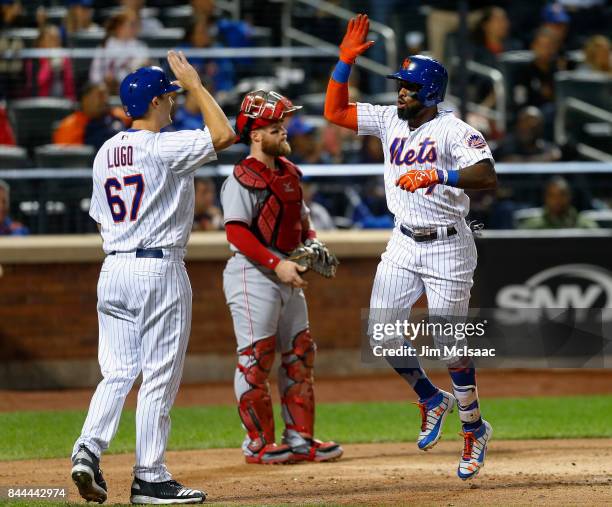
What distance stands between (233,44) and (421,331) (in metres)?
6.77

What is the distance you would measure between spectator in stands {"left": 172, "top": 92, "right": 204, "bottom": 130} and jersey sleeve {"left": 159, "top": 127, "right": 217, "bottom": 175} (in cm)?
591

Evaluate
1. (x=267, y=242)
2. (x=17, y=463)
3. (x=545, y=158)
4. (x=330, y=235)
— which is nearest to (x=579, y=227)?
(x=545, y=158)

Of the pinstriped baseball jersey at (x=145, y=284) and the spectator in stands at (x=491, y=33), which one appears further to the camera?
the spectator in stands at (x=491, y=33)

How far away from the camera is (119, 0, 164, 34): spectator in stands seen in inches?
498

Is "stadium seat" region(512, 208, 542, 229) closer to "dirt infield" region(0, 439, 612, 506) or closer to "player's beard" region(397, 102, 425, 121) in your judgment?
"dirt infield" region(0, 439, 612, 506)

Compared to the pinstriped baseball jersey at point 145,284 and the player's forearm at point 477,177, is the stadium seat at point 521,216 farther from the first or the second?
the pinstriped baseball jersey at point 145,284

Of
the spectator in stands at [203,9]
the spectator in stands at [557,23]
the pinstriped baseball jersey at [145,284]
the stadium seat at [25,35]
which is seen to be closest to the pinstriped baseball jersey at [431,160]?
the pinstriped baseball jersey at [145,284]

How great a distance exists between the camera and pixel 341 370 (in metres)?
11.6

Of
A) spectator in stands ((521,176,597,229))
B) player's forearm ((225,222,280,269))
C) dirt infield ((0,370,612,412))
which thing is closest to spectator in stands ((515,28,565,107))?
spectator in stands ((521,176,597,229))

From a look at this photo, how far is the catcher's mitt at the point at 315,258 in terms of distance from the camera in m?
6.82

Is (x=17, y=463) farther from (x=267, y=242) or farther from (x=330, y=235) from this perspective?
(x=330, y=235)

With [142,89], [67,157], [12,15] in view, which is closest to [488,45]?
[67,157]

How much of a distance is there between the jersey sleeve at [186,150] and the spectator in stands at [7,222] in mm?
5522

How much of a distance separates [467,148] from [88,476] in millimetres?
2485
